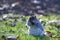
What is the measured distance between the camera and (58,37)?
10047 mm

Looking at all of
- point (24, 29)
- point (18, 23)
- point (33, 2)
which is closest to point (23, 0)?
point (33, 2)

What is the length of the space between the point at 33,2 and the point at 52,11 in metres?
2.14

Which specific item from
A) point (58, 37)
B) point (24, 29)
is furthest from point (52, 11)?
point (58, 37)

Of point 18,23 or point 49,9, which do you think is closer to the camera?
point 18,23

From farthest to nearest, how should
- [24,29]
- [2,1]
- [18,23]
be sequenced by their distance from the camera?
[2,1] < [18,23] < [24,29]

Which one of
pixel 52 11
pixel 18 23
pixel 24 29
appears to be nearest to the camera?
pixel 24 29

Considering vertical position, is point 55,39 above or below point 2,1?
below

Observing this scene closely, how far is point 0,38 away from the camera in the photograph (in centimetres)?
971

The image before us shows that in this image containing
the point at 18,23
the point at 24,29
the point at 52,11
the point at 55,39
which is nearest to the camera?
the point at 55,39

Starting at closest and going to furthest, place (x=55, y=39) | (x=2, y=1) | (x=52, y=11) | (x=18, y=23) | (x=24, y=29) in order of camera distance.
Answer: (x=55, y=39)
(x=24, y=29)
(x=18, y=23)
(x=52, y=11)
(x=2, y=1)

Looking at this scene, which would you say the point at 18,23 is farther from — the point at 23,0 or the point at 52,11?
the point at 23,0

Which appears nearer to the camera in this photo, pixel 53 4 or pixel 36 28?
pixel 36 28

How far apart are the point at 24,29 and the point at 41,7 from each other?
7399 mm

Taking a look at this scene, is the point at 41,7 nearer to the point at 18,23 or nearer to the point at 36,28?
the point at 18,23
